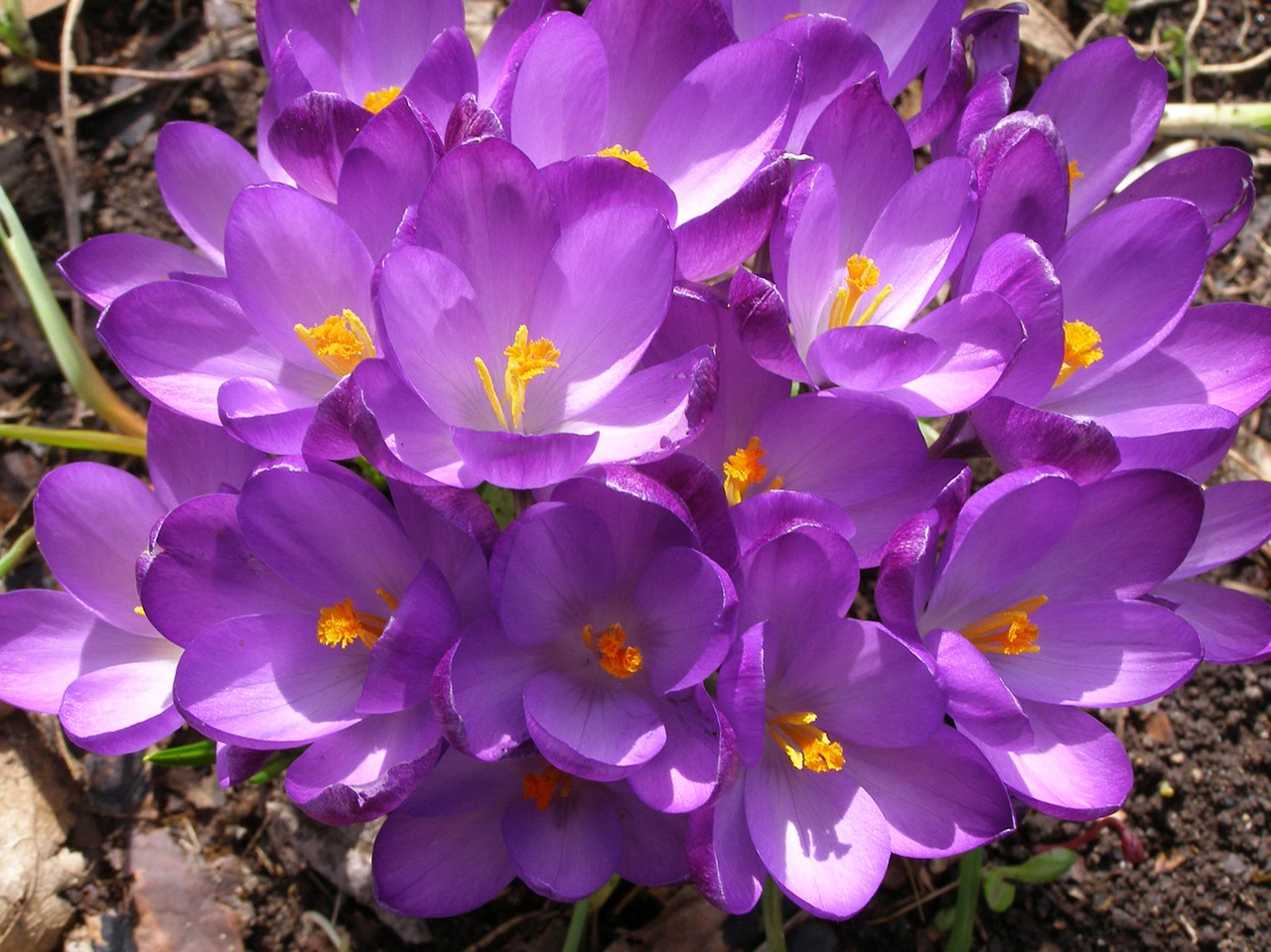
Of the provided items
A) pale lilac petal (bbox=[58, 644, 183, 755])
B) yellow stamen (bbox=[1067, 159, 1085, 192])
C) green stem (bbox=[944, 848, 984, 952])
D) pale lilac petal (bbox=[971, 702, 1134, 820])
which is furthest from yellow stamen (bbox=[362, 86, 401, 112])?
green stem (bbox=[944, 848, 984, 952])

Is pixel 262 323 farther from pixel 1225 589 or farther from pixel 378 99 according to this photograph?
pixel 1225 589

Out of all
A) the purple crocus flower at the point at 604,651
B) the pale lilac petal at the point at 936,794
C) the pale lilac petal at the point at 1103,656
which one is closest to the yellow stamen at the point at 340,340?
the purple crocus flower at the point at 604,651

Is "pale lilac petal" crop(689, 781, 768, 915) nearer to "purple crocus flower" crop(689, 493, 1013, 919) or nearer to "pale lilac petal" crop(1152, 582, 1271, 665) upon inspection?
"purple crocus flower" crop(689, 493, 1013, 919)

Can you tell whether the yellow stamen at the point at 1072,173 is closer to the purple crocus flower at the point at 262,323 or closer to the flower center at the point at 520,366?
the flower center at the point at 520,366

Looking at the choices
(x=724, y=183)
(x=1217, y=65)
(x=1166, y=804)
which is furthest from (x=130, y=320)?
(x=1217, y=65)

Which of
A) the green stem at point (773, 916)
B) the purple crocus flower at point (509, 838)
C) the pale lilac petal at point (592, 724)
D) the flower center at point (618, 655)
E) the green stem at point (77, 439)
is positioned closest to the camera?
the pale lilac petal at point (592, 724)
